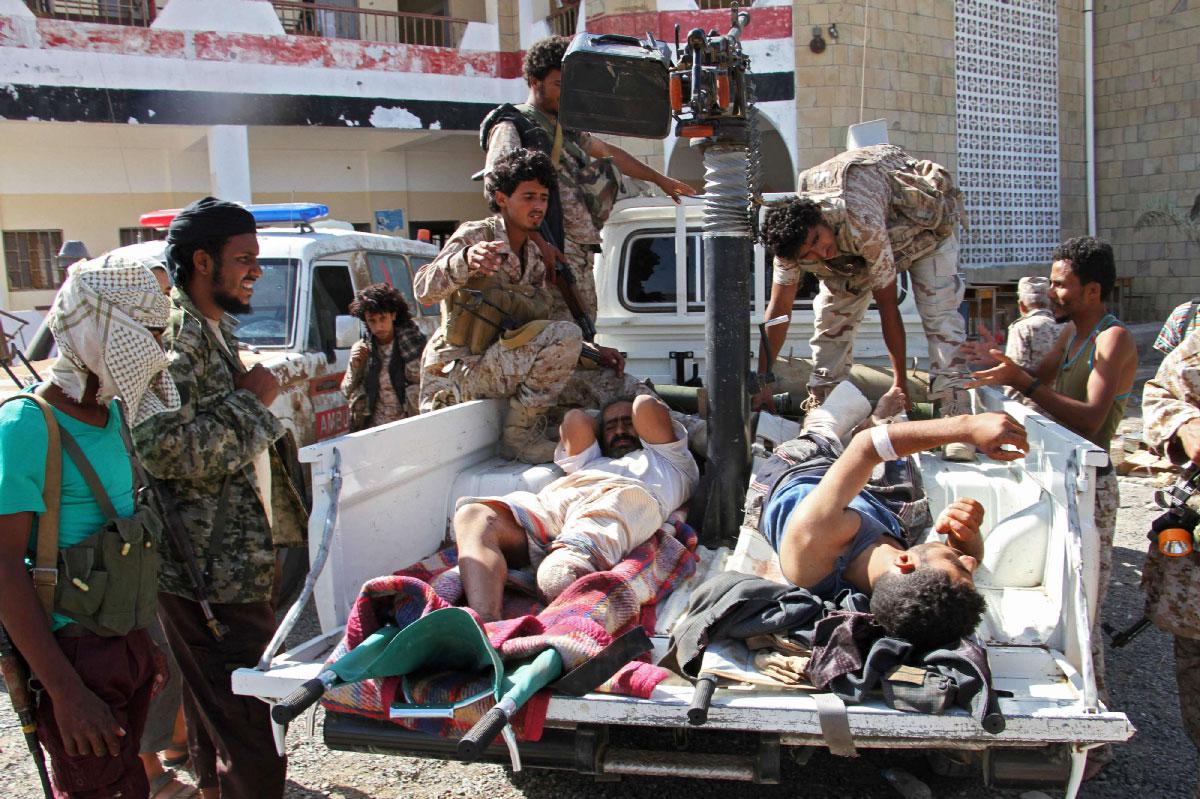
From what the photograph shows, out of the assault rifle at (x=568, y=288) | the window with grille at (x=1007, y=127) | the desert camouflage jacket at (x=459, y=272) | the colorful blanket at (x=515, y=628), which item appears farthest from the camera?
the window with grille at (x=1007, y=127)

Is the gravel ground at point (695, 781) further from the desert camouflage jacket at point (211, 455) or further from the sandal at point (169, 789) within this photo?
the desert camouflage jacket at point (211, 455)

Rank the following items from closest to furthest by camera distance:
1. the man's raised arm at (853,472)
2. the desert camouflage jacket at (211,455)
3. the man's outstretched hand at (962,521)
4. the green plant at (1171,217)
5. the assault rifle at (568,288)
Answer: the desert camouflage jacket at (211,455) < the man's raised arm at (853,472) < the man's outstretched hand at (962,521) < the assault rifle at (568,288) < the green plant at (1171,217)

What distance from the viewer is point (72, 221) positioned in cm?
1318

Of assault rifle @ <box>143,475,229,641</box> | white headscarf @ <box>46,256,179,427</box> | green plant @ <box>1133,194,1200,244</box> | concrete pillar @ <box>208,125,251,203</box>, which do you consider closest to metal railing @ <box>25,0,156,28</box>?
concrete pillar @ <box>208,125,251,203</box>

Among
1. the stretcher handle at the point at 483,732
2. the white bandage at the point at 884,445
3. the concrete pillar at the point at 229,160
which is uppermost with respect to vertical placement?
the concrete pillar at the point at 229,160

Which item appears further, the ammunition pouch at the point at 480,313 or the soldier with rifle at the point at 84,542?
the ammunition pouch at the point at 480,313

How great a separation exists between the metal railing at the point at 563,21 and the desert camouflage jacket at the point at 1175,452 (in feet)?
39.9

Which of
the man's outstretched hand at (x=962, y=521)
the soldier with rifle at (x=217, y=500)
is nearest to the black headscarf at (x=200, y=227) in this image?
the soldier with rifle at (x=217, y=500)

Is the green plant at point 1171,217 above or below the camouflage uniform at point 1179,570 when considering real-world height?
above

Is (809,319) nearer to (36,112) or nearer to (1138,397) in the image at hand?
(1138,397)

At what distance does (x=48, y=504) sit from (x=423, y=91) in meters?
12.4

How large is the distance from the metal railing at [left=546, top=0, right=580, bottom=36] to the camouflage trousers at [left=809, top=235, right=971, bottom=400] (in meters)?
10.0

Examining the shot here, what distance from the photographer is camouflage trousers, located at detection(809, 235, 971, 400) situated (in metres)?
5.06

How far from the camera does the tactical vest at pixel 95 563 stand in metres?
2.26
